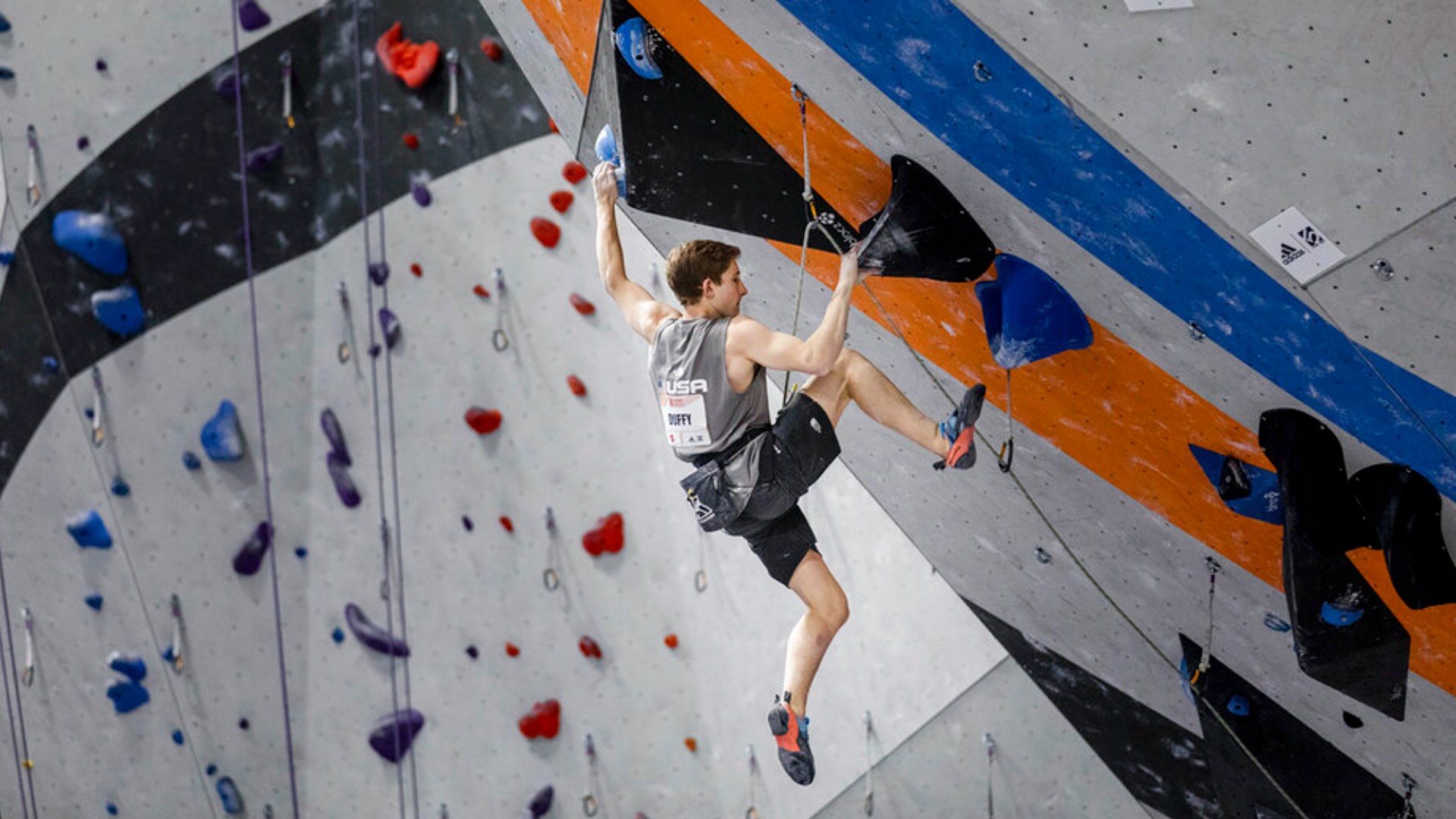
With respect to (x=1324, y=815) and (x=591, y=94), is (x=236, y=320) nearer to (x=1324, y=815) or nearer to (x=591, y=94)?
(x=591, y=94)

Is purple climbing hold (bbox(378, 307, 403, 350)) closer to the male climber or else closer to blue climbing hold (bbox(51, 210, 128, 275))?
blue climbing hold (bbox(51, 210, 128, 275))

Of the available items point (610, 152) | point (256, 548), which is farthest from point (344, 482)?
point (610, 152)

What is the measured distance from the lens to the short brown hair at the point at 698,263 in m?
2.85

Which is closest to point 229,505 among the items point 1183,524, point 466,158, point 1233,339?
point 466,158

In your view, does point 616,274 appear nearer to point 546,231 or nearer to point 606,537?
point 546,231

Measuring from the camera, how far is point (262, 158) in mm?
5383

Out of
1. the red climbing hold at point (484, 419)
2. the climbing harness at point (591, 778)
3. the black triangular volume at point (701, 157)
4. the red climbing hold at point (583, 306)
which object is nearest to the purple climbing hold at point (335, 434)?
the red climbing hold at point (484, 419)

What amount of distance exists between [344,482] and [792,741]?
283 centimetres

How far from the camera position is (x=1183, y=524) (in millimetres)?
3053

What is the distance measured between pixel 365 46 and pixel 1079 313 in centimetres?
315

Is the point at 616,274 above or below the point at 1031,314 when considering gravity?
below

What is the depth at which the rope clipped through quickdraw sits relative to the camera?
310 cm

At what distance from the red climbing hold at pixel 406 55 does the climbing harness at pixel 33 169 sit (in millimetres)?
1222

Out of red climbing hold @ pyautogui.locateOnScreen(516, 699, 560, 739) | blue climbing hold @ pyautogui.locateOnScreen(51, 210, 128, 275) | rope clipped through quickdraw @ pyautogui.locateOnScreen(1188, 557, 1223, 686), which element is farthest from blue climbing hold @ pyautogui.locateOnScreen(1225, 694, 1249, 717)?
blue climbing hold @ pyautogui.locateOnScreen(51, 210, 128, 275)
